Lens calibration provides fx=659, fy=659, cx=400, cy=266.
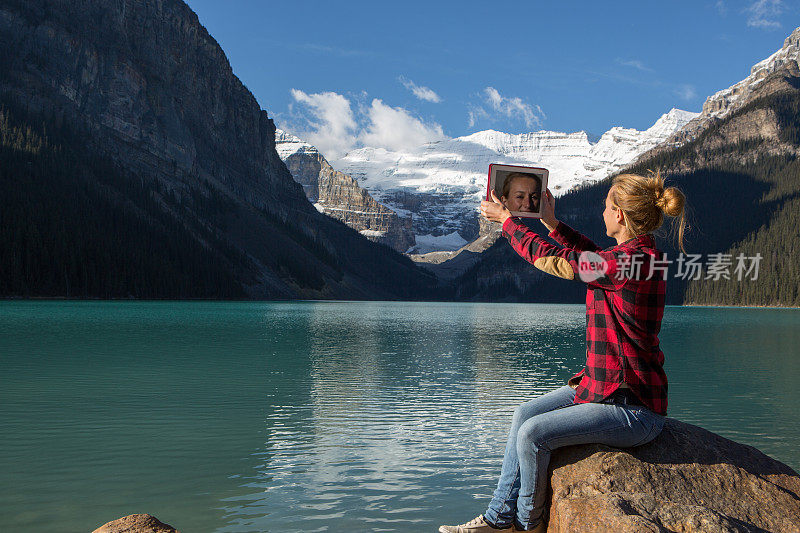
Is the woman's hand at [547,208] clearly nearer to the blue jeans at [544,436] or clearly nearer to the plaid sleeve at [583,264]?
the plaid sleeve at [583,264]

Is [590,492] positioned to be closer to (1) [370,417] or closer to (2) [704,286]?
(1) [370,417]

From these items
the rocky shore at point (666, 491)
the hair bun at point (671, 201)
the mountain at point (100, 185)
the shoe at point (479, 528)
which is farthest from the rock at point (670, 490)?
the mountain at point (100, 185)

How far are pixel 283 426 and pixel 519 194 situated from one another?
1144 cm

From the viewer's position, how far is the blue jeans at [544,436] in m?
5.63

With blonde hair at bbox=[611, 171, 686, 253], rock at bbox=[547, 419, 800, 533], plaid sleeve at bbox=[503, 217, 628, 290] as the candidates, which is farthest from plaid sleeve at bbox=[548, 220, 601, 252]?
rock at bbox=[547, 419, 800, 533]

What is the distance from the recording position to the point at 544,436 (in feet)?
18.7

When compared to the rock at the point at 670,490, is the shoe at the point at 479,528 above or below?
below

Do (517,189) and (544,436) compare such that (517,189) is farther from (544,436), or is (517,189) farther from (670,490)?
(670,490)

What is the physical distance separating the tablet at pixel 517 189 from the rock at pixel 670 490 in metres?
2.24

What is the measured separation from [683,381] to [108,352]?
25.6 meters

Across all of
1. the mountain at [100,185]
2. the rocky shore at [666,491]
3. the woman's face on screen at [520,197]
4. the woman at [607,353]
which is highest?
the mountain at [100,185]

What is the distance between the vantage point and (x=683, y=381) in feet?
84.8

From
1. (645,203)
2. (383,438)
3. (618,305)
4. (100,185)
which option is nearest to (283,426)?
(383,438)

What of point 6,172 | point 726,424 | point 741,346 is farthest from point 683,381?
point 6,172
